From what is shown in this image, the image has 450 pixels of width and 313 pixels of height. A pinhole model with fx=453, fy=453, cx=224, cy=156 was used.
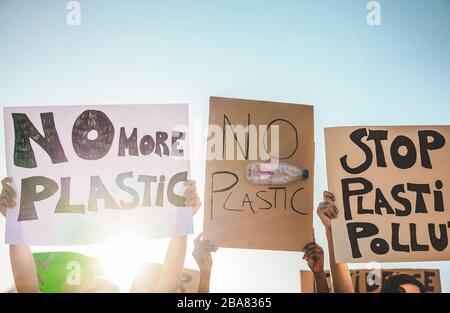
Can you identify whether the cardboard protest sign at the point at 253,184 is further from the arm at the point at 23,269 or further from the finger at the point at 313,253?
the arm at the point at 23,269

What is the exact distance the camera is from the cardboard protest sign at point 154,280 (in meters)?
1.17

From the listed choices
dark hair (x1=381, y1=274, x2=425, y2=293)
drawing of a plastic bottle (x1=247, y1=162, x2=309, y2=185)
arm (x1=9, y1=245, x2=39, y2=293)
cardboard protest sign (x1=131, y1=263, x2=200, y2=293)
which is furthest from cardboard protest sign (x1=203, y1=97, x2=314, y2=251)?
arm (x1=9, y1=245, x2=39, y2=293)

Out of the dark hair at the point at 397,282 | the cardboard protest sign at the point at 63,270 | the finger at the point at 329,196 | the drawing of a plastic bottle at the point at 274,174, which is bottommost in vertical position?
the dark hair at the point at 397,282

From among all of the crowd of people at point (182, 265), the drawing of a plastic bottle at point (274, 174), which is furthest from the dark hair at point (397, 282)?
the drawing of a plastic bottle at point (274, 174)

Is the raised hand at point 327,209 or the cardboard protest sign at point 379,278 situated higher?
the raised hand at point 327,209

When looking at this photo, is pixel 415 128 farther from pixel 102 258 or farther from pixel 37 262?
pixel 37 262

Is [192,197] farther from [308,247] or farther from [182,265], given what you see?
[308,247]

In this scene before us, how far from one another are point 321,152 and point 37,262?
0.80m

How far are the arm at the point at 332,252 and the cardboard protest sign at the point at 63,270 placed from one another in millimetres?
598

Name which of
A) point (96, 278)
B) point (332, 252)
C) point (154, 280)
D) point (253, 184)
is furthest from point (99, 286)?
point (332, 252)

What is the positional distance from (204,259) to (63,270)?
14.5 inches

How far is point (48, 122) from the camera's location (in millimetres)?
1180
